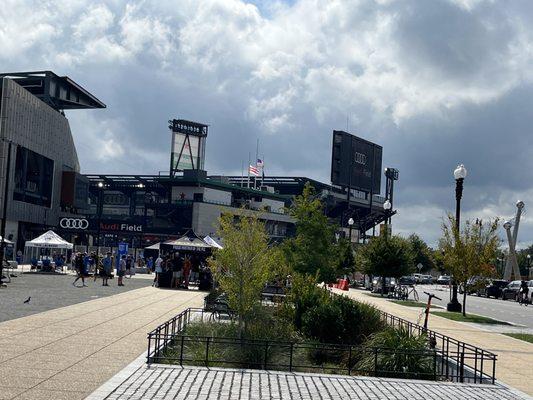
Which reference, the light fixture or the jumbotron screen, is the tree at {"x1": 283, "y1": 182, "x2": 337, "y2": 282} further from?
the jumbotron screen

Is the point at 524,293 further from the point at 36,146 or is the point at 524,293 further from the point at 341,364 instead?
the point at 36,146

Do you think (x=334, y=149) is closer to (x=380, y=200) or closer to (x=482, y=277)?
(x=380, y=200)

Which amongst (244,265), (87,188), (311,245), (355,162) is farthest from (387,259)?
(355,162)

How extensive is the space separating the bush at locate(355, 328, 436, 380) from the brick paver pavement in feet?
1.67

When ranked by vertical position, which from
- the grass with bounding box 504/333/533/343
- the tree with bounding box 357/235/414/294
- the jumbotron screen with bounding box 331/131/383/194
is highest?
the jumbotron screen with bounding box 331/131/383/194

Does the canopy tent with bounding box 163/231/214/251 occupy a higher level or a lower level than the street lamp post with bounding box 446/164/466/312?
lower

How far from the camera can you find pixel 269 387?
35.0 ft

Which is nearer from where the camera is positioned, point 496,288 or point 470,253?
point 470,253

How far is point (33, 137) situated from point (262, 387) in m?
74.8

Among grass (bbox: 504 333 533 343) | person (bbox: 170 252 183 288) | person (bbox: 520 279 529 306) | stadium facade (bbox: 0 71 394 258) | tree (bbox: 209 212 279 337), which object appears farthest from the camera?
stadium facade (bbox: 0 71 394 258)

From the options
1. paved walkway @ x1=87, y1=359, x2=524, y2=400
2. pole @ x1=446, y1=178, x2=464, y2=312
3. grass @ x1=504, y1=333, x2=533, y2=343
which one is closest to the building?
pole @ x1=446, y1=178, x2=464, y2=312

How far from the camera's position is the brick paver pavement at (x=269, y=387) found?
9.86 m

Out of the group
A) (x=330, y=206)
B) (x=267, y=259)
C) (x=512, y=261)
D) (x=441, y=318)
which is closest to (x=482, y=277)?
(x=441, y=318)

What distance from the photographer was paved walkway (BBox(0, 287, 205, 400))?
32.2 ft
